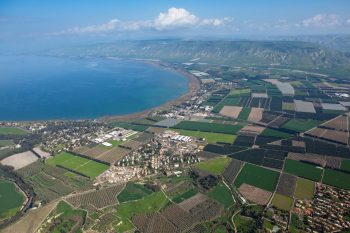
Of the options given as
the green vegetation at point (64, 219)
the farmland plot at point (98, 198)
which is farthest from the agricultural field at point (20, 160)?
the green vegetation at point (64, 219)

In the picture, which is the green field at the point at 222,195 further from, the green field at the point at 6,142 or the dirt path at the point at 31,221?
the green field at the point at 6,142

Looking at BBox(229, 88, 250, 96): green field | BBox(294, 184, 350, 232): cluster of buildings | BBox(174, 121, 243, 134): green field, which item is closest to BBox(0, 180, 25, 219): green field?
BBox(174, 121, 243, 134): green field

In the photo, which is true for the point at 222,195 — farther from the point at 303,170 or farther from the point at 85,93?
the point at 85,93

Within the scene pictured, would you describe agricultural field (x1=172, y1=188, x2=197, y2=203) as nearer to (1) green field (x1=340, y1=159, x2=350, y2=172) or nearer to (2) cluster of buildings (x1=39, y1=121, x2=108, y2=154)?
(1) green field (x1=340, y1=159, x2=350, y2=172)

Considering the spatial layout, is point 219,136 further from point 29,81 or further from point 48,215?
point 29,81

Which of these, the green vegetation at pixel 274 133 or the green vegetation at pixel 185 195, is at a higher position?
the green vegetation at pixel 274 133

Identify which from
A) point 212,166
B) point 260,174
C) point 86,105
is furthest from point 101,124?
point 260,174
